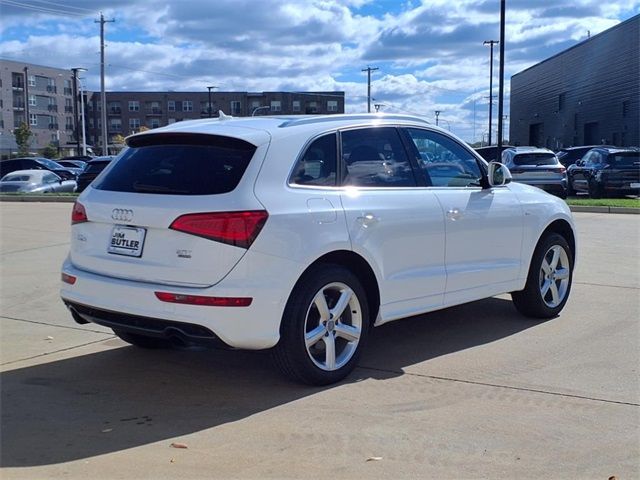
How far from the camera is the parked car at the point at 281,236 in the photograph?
4.63 meters

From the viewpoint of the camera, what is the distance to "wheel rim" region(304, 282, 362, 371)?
5.07 metres

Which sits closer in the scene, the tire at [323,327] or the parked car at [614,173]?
the tire at [323,327]

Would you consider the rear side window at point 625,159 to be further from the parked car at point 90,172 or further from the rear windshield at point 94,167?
the rear windshield at point 94,167

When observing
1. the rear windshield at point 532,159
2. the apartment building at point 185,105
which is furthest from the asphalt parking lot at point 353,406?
the apartment building at point 185,105

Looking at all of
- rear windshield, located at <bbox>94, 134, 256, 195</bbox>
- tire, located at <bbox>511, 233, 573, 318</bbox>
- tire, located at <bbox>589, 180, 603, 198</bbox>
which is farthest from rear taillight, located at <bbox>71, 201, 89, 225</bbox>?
tire, located at <bbox>589, 180, 603, 198</bbox>

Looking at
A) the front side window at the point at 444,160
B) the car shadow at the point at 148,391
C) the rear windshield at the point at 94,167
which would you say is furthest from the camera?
the rear windshield at the point at 94,167

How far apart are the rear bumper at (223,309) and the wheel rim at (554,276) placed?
3224mm

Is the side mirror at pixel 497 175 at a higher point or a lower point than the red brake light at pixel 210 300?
higher

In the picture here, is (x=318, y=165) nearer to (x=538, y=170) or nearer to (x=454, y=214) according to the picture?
(x=454, y=214)

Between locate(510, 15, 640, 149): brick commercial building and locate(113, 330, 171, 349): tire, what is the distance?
139 feet

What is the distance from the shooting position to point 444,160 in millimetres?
6328

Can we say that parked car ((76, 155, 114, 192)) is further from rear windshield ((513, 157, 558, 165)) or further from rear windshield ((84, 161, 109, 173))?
rear windshield ((513, 157, 558, 165))

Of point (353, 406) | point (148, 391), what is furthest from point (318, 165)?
point (148, 391)

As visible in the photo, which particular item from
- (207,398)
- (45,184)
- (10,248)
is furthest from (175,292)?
(45,184)
